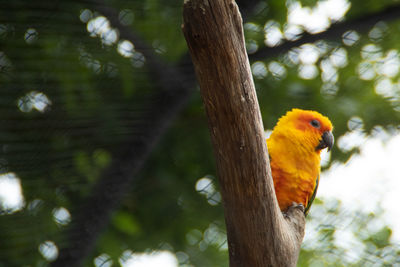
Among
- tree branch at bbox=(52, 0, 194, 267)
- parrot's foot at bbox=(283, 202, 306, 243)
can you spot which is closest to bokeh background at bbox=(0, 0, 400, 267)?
tree branch at bbox=(52, 0, 194, 267)

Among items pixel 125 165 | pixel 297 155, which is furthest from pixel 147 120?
pixel 297 155

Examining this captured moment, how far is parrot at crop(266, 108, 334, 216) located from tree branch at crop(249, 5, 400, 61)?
0.31 meters

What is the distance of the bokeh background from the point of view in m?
1.76

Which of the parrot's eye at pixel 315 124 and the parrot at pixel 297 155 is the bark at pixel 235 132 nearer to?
the parrot at pixel 297 155

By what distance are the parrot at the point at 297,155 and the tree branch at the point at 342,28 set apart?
310 mm

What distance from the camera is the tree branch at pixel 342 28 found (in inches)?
71.8

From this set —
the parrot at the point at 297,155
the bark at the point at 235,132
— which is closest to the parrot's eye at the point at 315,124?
the parrot at the point at 297,155

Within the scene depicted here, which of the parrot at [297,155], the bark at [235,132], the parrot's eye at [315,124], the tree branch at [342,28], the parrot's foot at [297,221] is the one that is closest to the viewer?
the bark at [235,132]

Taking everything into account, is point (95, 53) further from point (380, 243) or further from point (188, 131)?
point (380, 243)

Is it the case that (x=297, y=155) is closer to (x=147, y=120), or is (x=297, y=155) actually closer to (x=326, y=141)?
(x=326, y=141)

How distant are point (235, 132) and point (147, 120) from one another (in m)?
1.03

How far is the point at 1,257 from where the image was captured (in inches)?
76.7

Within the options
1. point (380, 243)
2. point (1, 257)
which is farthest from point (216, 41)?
point (380, 243)

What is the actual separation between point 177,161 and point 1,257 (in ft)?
3.21
